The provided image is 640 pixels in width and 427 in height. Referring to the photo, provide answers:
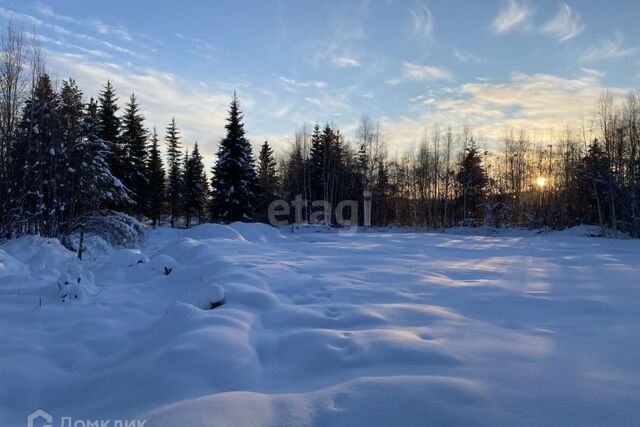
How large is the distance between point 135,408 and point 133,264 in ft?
15.9

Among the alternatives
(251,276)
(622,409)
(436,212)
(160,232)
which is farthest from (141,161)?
(622,409)

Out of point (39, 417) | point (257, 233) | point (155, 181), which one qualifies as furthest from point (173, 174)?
point (39, 417)

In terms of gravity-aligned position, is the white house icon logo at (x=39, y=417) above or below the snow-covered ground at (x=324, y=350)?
below

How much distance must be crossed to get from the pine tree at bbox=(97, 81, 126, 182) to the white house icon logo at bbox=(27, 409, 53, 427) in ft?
72.1

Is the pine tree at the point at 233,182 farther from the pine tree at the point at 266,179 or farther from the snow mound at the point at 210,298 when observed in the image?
the snow mound at the point at 210,298

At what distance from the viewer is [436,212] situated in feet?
105

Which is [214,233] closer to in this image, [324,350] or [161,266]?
[161,266]

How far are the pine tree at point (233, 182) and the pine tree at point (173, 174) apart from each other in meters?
11.1

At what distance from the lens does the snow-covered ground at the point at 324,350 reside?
1.83 meters

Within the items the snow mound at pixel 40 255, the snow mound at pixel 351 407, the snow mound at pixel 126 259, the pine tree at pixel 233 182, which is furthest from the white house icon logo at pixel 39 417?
the pine tree at pixel 233 182

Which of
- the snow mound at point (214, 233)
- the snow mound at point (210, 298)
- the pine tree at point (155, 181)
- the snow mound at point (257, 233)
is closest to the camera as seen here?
the snow mound at point (210, 298)

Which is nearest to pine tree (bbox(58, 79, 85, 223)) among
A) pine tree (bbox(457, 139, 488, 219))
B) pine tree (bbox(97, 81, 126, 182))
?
pine tree (bbox(97, 81, 126, 182))

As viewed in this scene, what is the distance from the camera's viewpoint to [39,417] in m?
2.12

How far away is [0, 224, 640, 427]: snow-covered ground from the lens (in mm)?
1829
